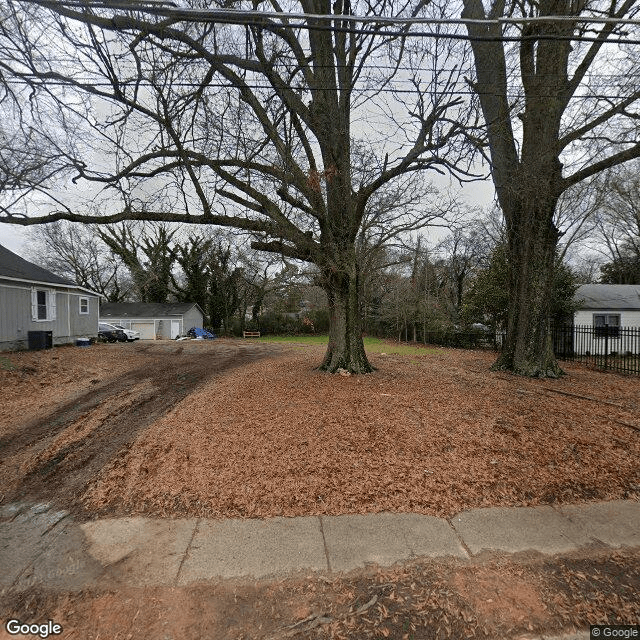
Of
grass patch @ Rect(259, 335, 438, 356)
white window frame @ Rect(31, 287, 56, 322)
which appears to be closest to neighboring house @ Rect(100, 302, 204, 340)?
grass patch @ Rect(259, 335, 438, 356)

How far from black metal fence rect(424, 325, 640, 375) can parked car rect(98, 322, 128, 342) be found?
71.0 feet

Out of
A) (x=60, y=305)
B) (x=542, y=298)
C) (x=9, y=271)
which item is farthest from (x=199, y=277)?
(x=542, y=298)

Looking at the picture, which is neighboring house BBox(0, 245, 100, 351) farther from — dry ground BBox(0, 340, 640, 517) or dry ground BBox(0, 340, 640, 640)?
dry ground BBox(0, 340, 640, 517)

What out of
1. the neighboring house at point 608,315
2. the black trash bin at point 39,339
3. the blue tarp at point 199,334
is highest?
the neighboring house at point 608,315

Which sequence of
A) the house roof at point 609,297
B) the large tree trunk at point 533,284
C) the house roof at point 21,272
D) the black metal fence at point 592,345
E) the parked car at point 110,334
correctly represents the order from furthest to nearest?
the parked car at point 110,334
the house roof at point 609,297
the house roof at point 21,272
the black metal fence at point 592,345
the large tree trunk at point 533,284

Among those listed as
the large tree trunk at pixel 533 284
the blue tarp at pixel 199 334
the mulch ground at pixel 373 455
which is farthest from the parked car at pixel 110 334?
the large tree trunk at pixel 533 284

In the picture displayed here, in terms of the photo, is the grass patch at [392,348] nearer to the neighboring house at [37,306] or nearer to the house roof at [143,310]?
the neighboring house at [37,306]

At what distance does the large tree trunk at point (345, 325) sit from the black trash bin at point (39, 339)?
13.6 m

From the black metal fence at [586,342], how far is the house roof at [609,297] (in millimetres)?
1506

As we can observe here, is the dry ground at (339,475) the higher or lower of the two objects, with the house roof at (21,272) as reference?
lower

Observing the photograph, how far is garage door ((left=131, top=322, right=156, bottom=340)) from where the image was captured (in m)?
32.1

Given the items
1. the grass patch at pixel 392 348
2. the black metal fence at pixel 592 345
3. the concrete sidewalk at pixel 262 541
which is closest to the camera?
the concrete sidewalk at pixel 262 541

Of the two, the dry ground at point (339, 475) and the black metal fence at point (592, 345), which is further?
the black metal fence at point (592, 345)

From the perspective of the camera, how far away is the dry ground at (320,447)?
3.25m
